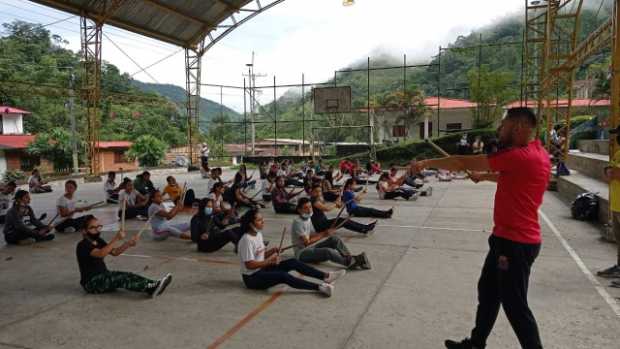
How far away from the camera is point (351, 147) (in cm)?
2822

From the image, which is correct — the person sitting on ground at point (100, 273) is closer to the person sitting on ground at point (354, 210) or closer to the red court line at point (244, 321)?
the red court line at point (244, 321)

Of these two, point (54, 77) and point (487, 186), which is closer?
point (487, 186)

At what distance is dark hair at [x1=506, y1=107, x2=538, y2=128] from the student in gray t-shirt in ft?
11.0

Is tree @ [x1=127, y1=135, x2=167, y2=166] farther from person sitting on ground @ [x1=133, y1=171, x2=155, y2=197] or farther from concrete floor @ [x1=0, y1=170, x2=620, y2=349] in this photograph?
concrete floor @ [x1=0, y1=170, x2=620, y2=349]

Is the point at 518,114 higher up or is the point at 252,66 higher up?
the point at 252,66

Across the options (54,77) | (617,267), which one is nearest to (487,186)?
(617,267)

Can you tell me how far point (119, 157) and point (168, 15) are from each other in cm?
1945

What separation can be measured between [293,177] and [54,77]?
960 inches

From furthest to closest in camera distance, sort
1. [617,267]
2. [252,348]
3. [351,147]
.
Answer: [351,147] → [617,267] → [252,348]

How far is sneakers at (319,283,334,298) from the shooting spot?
4775 mm

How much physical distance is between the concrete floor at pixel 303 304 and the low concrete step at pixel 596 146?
Result: 8.28 m

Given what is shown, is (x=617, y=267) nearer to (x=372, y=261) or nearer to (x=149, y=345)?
(x=372, y=261)

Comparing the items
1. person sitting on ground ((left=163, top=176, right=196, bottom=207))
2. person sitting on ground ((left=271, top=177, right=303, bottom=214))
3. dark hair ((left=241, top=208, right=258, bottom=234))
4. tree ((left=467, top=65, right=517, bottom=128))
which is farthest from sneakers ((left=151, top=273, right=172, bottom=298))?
tree ((left=467, top=65, right=517, bottom=128))

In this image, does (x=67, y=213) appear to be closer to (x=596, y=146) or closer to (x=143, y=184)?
(x=143, y=184)
